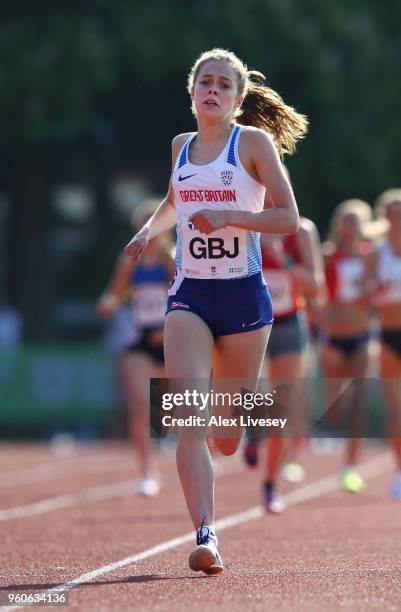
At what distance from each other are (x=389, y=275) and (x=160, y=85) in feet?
57.6

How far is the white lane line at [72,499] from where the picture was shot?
487 inches

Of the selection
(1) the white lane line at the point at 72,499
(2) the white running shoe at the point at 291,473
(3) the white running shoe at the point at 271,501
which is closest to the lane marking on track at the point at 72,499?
(1) the white lane line at the point at 72,499

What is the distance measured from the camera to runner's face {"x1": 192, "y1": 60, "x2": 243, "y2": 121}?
25.7 feet

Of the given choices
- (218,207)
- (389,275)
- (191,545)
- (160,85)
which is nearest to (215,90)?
(218,207)

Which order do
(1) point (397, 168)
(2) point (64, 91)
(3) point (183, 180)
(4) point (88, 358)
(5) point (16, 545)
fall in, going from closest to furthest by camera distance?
(3) point (183, 180) → (5) point (16, 545) → (4) point (88, 358) → (2) point (64, 91) → (1) point (397, 168)

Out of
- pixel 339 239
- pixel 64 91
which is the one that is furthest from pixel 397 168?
pixel 339 239

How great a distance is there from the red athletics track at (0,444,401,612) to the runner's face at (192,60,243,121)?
2065 millimetres

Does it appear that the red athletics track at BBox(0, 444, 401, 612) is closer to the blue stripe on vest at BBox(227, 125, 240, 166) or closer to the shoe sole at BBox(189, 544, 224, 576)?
the shoe sole at BBox(189, 544, 224, 576)

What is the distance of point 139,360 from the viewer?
46.4 feet

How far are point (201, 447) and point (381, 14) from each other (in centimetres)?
2467

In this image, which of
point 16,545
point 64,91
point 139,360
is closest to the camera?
point 16,545

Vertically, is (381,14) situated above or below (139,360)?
above

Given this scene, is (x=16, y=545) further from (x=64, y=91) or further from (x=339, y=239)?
(x=64, y=91)

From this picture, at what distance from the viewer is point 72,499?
14.2 m
